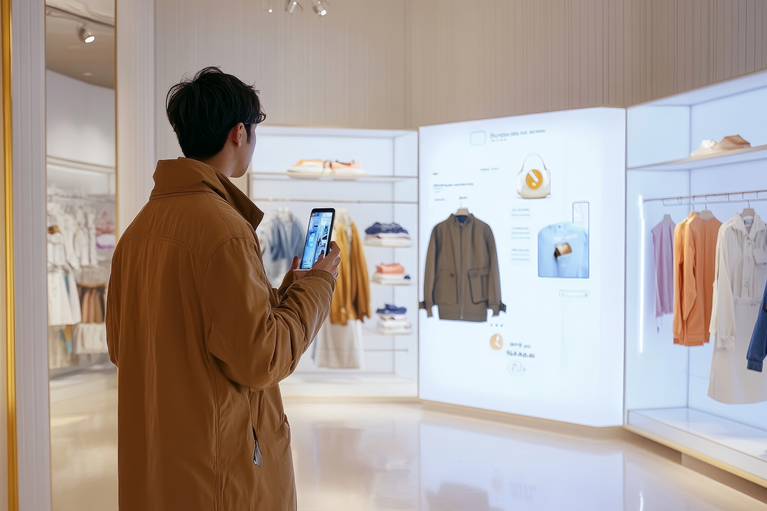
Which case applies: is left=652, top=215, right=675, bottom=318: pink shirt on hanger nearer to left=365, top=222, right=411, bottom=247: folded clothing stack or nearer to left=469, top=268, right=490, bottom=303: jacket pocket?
left=469, top=268, right=490, bottom=303: jacket pocket

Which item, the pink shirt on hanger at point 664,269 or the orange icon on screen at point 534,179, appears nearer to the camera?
the pink shirt on hanger at point 664,269

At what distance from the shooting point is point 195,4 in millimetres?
5773

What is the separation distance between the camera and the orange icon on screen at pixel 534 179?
4.48m

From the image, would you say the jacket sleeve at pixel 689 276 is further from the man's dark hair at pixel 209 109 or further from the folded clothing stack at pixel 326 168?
the man's dark hair at pixel 209 109

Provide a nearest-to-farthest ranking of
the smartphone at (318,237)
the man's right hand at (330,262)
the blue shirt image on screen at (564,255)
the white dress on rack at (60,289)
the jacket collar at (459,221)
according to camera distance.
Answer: the man's right hand at (330,262)
the smartphone at (318,237)
the white dress on rack at (60,289)
the blue shirt image on screen at (564,255)
the jacket collar at (459,221)

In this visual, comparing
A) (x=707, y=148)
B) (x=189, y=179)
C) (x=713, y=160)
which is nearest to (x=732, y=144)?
(x=707, y=148)

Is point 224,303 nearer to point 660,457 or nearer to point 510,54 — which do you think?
point 660,457

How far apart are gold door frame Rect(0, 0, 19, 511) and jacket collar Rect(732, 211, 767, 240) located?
3816 mm

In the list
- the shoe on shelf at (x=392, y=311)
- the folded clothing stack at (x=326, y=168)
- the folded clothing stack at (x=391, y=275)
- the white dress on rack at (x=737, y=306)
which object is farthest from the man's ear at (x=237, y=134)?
the shoe on shelf at (x=392, y=311)

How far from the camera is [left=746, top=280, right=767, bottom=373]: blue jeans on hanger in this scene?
11.1ft

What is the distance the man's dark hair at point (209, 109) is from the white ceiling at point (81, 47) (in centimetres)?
169

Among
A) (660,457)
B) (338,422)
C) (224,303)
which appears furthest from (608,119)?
(224,303)

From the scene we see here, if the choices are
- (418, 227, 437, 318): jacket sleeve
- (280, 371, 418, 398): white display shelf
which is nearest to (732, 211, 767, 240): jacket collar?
(418, 227, 437, 318): jacket sleeve

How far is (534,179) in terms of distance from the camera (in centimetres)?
450
